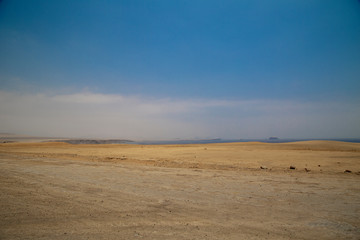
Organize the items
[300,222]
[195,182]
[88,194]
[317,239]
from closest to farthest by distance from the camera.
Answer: [317,239] < [300,222] < [88,194] < [195,182]

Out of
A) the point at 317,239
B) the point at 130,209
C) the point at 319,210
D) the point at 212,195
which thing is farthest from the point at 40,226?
the point at 319,210

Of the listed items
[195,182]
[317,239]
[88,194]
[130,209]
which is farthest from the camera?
[195,182]

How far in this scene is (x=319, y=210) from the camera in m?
5.67

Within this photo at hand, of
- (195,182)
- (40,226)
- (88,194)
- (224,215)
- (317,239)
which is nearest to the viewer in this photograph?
(317,239)

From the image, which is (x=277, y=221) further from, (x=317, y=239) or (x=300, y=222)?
(x=317, y=239)

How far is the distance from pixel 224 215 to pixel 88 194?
474 centimetres

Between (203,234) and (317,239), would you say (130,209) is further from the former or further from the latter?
(317,239)

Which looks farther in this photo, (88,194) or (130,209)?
(88,194)

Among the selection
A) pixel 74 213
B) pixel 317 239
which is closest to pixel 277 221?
pixel 317 239

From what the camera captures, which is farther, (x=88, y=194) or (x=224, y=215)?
(x=88, y=194)

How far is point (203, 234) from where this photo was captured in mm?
4227

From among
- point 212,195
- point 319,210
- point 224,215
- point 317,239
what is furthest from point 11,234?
point 319,210

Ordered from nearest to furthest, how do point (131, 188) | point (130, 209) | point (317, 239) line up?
point (317, 239) < point (130, 209) < point (131, 188)

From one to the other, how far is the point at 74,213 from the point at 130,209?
1.43 m
